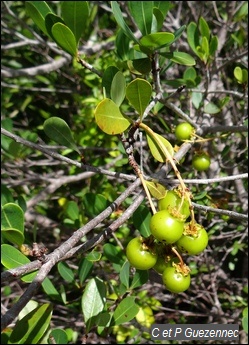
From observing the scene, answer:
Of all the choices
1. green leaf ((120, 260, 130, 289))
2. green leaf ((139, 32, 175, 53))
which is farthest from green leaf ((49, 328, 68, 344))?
green leaf ((139, 32, 175, 53))

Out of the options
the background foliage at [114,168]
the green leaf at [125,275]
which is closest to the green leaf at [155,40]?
the background foliage at [114,168]

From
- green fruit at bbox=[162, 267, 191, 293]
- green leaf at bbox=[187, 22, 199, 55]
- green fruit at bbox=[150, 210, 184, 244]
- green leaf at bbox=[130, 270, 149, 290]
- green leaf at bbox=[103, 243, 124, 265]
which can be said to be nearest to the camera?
green fruit at bbox=[150, 210, 184, 244]

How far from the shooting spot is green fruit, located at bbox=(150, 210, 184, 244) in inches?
38.7

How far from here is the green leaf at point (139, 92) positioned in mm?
1021

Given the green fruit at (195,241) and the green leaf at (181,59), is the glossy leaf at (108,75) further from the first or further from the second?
the green fruit at (195,241)

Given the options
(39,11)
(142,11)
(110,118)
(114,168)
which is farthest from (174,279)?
(114,168)

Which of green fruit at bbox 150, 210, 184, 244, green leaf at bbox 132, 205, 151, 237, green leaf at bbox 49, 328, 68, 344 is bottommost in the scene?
green leaf at bbox 49, 328, 68, 344

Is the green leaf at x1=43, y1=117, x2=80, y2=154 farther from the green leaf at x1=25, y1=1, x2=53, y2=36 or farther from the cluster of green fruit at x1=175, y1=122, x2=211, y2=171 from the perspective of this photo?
the cluster of green fruit at x1=175, y1=122, x2=211, y2=171

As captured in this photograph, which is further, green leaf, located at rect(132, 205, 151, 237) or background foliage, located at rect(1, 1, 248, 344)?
green leaf, located at rect(132, 205, 151, 237)

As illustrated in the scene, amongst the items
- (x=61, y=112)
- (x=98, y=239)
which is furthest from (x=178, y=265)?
(x=61, y=112)

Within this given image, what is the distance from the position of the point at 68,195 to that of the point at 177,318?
1.12 meters

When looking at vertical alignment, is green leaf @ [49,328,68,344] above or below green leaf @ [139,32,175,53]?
below

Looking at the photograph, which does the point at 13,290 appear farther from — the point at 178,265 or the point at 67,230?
the point at 178,265

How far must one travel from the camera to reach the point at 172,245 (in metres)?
1.13
